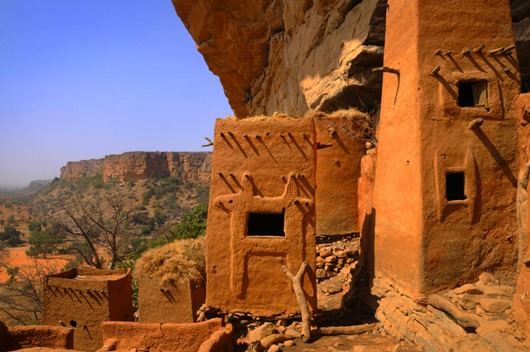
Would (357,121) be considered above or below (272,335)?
above

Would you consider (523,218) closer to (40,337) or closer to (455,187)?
(455,187)

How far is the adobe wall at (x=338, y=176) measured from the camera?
11156 mm

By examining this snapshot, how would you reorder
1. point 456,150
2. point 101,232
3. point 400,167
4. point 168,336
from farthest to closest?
point 101,232 → point 400,167 → point 168,336 → point 456,150

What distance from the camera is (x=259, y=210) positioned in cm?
802

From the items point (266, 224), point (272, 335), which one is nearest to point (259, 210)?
point (266, 224)

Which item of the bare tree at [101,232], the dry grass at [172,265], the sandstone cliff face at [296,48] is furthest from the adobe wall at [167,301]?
the sandstone cliff face at [296,48]

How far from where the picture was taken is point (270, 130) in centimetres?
813

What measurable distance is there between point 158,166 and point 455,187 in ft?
204

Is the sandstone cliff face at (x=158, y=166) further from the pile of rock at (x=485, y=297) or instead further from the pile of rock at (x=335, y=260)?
the pile of rock at (x=485, y=297)

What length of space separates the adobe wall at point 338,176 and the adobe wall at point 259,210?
10.6 feet

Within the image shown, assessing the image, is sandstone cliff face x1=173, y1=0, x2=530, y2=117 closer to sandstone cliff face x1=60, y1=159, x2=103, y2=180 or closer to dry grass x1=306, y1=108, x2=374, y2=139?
dry grass x1=306, y1=108, x2=374, y2=139

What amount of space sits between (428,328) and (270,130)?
175 inches

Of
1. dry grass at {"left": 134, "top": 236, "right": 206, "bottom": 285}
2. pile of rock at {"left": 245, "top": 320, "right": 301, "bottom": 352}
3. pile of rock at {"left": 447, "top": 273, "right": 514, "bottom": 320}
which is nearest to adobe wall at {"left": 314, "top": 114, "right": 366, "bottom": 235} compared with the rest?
A: dry grass at {"left": 134, "top": 236, "right": 206, "bottom": 285}

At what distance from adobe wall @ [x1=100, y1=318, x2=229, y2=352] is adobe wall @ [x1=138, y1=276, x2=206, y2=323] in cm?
177
